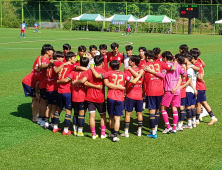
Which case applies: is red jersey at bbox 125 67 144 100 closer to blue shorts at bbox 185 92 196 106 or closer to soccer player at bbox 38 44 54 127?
blue shorts at bbox 185 92 196 106

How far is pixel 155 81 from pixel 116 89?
1.05 meters

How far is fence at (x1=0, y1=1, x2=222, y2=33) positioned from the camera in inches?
2398

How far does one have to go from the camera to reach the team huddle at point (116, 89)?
27.4 ft

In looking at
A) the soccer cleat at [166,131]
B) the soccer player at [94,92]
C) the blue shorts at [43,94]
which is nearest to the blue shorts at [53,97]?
the blue shorts at [43,94]

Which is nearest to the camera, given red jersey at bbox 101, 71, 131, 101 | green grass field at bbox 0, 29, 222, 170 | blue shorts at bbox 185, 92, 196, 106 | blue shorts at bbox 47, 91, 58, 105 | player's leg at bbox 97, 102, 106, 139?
green grass field at bbox 0, 29, 222, 170

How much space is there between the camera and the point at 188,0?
74.4m

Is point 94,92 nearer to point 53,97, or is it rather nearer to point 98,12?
point 53,97

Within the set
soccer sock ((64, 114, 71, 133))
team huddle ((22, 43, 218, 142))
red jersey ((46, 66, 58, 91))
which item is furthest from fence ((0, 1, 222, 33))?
soccer sock ((64, 114, 71, 133))

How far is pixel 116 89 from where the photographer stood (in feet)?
27.2

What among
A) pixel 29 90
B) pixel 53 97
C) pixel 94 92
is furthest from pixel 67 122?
pixel 29 90

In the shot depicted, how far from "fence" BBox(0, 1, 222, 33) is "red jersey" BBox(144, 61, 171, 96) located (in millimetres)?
52213

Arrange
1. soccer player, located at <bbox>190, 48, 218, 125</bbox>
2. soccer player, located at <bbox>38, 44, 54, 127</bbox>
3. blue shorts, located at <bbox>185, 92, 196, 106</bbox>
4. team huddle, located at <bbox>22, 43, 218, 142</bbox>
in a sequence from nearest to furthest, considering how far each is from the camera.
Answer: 1. team huddle, located at <bbox>22, 43, 218, 142</bbox>
2. soccer player, located at <bbox>38, 44, 54, 127</bbox>
3. blue shorts, located at <bbox>185, 92, 196, 106</bbox>
4. soccer player, located at <bbox>190, 48, 218, 125</bbox>

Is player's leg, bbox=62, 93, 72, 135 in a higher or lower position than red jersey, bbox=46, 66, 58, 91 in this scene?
lower

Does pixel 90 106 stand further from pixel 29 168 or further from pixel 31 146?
pixel 29 168
